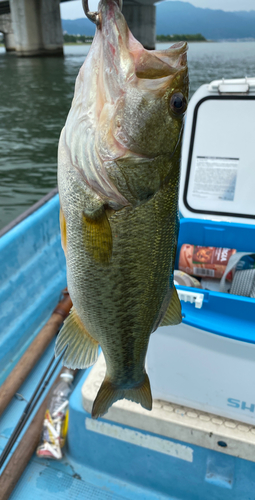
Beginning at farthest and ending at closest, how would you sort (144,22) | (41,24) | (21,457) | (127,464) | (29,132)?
(144,22), (41,24), (29,132), (21,457), (127,464)

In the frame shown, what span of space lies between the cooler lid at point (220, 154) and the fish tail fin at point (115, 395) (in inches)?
66.5

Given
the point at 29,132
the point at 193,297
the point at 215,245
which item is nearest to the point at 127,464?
the point at 193,297

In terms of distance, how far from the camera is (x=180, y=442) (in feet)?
5.96

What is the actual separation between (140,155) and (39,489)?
85.5 inches

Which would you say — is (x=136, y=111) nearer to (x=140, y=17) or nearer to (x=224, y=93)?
(x=224, y=93)

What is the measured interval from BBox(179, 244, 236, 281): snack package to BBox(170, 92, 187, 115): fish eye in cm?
147

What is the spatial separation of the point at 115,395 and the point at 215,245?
1.39 meters

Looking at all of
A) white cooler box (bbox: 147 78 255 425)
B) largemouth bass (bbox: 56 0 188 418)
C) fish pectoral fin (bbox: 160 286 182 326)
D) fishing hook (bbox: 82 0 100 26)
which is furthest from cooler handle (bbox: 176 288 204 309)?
fishing hook (bbox: 82 0 100 26)

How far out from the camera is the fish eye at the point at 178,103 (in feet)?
2.95

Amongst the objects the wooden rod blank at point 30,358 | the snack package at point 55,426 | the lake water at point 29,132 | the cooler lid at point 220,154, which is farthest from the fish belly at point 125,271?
the lake water at point 29,132

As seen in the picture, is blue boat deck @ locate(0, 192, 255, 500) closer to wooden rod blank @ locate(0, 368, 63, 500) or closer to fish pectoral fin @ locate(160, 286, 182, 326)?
wooden rod blank @ locate(0, 368, 63, 500)

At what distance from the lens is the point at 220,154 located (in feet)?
8.24

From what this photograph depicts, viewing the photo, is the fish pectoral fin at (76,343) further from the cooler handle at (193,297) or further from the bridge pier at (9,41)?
the bridge pier at (9,41)

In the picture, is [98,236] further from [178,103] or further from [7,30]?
[7,30]
